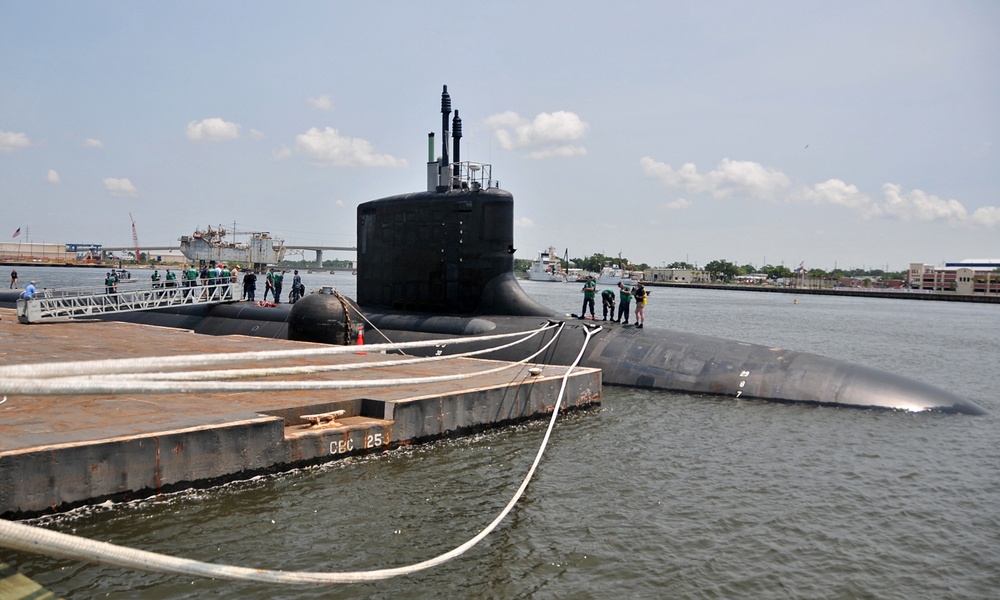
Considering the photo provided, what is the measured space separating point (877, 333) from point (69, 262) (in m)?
165

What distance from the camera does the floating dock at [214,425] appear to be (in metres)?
7.60

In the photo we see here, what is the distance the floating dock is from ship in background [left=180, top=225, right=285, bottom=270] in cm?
5310

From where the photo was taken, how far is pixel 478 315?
19312 millimetres

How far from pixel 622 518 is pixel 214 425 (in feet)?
15.9

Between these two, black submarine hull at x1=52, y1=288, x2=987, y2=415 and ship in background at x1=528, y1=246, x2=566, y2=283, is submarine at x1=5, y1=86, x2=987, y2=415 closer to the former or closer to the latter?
black submarine hull at x1=52, y1=288, x2=987, y2=415

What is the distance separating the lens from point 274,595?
6.56 m

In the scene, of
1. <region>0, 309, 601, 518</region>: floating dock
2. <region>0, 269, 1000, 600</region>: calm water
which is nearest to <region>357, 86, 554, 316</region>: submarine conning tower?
<region>0, 309, 601, 518</region>: floating dock

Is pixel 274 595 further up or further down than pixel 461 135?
further down

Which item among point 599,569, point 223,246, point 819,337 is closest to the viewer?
point 599,569

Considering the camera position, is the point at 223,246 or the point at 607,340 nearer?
the point at 607,340

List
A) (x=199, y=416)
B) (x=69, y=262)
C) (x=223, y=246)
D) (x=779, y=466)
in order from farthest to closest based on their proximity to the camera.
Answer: (x=69, y=262) → (x=223, y=246) → (x=779, y=466) → (x=199, y=416)

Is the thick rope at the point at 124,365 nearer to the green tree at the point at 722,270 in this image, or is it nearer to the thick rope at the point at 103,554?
the thick rope at the point at 103,554

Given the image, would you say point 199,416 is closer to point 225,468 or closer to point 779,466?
point 225,468

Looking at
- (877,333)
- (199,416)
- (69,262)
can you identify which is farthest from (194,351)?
(69,262)
